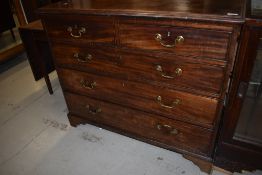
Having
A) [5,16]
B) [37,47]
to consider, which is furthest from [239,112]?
[5,16]

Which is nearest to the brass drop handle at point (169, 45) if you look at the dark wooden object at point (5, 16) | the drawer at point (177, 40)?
the drawer at point (177, 40)

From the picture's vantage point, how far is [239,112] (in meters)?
1.22

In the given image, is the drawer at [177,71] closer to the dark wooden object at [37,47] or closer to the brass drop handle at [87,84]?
the brass drop handle at [87,84]

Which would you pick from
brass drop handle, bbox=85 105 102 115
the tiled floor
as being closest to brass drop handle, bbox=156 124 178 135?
the tiled floor

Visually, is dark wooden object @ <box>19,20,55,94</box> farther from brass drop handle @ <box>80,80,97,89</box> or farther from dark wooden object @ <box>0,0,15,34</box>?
dark wooden object @ <box>0,0,15,34</box>

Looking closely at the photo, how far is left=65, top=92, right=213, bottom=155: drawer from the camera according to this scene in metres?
1.38

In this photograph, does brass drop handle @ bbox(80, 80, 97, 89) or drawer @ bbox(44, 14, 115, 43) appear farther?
brass drop handle @ bbox(80, 80, 97, 89)

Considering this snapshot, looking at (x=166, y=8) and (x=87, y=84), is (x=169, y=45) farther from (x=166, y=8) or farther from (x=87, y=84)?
(x=87, y=84)

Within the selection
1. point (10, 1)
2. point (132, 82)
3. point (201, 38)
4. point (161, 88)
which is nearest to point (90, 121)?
point (132, 82)

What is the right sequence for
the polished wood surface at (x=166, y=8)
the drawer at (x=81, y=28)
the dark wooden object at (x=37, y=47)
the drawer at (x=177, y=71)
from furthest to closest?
the dark wooden object at (x=37, y=47), the drawer at (x=81, y=28), the drawer at (x=177, y=71), the polished wood surface at (x=166, y=8)

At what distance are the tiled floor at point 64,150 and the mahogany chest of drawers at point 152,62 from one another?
0.12 metres

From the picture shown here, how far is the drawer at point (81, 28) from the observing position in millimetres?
1232

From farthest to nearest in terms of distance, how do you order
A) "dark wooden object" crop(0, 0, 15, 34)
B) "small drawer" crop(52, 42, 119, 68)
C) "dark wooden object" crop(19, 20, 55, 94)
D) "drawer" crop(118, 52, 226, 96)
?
"dark wooden object" crop(0, 0, 15, 34), "dark wooden object" crop(19, 20, 55, 94), "small drawer" crop(52, 42, 119, 68), "drawer" crop(118, 52, 226, 96)

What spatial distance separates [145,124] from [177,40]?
Answer: 65cm
